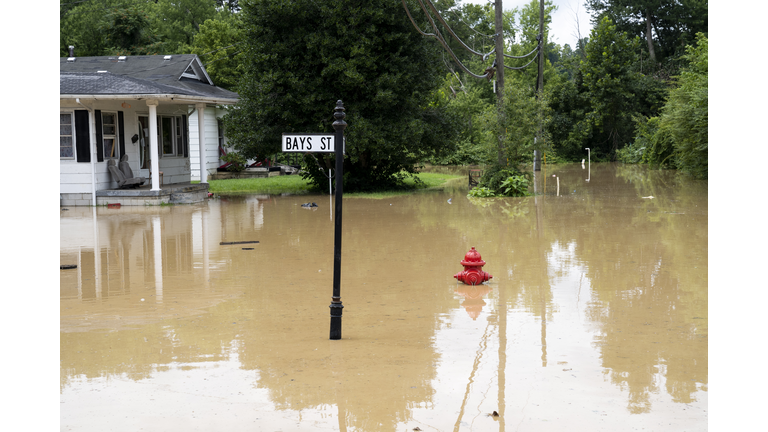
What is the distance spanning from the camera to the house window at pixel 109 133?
21.4 metres

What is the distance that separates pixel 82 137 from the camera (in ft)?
68.3

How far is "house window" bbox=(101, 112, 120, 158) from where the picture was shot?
2141cm

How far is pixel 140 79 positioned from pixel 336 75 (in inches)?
253

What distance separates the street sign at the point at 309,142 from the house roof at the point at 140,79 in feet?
48.6

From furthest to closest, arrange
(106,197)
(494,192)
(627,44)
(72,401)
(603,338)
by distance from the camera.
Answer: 1. (627,44)
2. (494,192)
3. (106,197)
4. (603,338)
5. (72,401)

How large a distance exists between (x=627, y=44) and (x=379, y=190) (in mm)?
28522

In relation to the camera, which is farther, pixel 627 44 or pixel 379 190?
pixel 627 44

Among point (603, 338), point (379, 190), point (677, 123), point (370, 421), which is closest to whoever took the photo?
point (370, 421)

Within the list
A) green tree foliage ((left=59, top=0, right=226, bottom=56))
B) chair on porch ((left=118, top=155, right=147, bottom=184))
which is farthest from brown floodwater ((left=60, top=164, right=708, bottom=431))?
green tree foliage ((left=59, top=0, right=226, bottom=56))

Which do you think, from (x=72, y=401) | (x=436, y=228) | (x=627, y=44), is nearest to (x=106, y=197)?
(x=436, y=228)

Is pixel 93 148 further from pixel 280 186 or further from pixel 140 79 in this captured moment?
pixel 280 186

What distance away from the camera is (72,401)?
5148mm

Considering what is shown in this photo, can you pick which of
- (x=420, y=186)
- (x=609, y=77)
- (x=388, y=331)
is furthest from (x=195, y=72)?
(x=609, y=77)

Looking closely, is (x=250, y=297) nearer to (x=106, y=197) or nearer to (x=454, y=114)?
(x=106, y=197)
